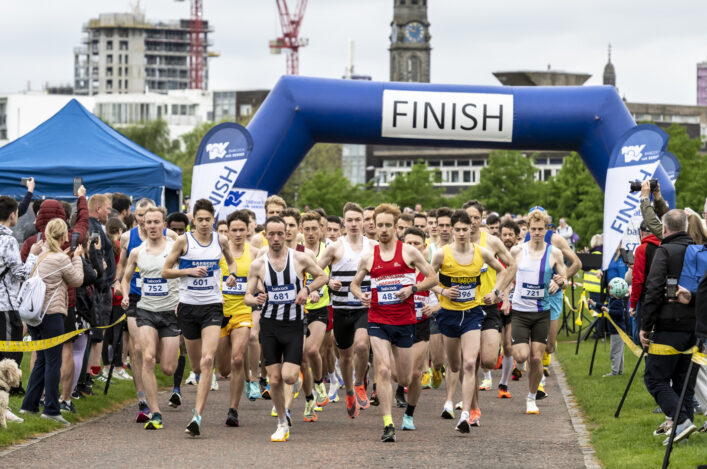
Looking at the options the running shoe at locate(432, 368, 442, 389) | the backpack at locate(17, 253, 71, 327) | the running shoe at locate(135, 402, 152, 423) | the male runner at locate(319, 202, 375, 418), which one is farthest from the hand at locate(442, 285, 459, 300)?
the backpack at locate(17, 253, 71, 327)

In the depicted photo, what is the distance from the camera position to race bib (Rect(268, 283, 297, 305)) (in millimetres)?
11273

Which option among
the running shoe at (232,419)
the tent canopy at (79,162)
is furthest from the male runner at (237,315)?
the tent canopy at (79,162)

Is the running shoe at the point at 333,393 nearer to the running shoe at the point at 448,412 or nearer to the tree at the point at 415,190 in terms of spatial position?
the running shoe at the point at 448,412

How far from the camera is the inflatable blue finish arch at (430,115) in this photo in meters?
20.5

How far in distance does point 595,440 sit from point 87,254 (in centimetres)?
530

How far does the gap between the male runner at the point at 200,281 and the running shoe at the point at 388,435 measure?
1.72m

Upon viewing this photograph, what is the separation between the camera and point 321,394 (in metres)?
13.3

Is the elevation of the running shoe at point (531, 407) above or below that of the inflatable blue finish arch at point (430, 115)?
below

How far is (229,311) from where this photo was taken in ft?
41.0

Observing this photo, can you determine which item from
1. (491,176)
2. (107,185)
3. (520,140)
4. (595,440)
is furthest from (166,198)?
(491,176)

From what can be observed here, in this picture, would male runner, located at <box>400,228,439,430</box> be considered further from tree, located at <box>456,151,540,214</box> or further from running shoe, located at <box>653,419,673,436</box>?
tree, located at <box>456,151,540,214</box>

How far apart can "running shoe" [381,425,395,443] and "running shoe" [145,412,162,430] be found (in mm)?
2140

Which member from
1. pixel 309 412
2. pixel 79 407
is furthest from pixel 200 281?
pixel 79 407

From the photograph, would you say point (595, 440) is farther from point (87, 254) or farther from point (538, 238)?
point (87, 254)
